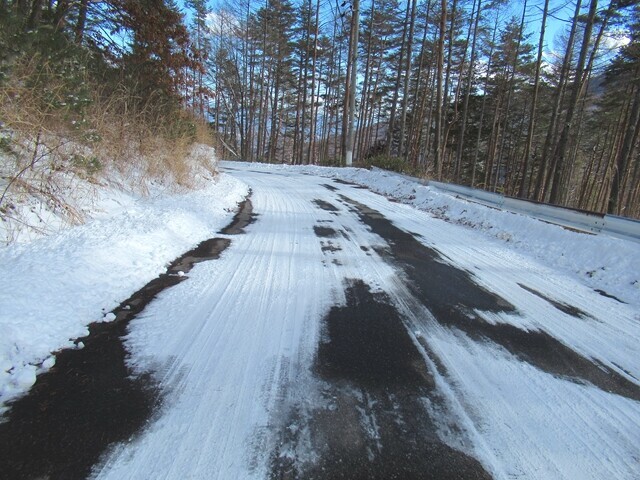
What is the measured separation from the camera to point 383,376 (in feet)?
8.14

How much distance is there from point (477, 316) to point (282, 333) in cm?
198

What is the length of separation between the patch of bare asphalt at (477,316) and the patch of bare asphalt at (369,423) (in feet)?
2.72

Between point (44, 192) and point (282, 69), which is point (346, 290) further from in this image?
point (282, 69)

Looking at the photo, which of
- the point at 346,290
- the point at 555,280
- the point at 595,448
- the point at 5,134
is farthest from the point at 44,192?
the point at 555,280

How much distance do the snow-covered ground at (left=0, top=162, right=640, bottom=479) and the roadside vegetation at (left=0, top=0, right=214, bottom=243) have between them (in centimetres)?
58

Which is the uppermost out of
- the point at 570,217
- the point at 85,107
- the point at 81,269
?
the point at 85,107

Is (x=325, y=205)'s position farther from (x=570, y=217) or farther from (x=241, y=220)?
(x=570, y=217)

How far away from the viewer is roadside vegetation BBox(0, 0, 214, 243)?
4105 mm

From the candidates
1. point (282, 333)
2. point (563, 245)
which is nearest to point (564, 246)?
point (563, 245)

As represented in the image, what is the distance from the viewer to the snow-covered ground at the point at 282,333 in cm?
190

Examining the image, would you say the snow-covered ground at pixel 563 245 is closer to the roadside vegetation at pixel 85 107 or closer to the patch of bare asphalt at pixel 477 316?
the patch of bare asphalt at pixel 477 316

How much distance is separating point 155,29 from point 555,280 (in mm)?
9390

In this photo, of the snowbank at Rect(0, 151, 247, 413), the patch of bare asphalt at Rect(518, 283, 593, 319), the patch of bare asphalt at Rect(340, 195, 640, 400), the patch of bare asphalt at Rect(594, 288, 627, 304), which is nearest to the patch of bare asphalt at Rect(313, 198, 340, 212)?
the patch of bare asphalt at Rect(340, 195, 640, 400)

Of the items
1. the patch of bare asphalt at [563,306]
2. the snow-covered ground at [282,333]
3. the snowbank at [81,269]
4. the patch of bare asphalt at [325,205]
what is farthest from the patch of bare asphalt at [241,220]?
the patch of bare asphalt at [563,306]
